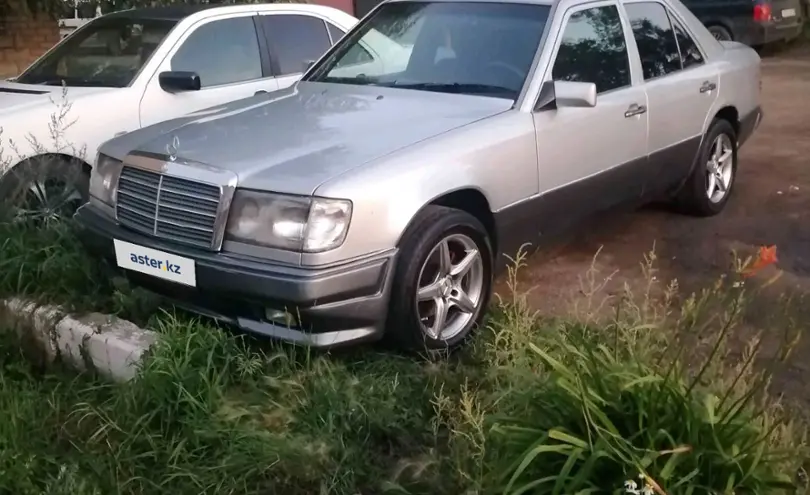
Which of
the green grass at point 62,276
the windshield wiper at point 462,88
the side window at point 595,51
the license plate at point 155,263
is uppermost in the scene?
the side window at point 595,51

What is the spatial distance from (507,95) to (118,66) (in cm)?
290

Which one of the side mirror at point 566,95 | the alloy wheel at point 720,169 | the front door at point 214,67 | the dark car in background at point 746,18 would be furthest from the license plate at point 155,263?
the dark car in background at point 746,18

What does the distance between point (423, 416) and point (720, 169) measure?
377 cm

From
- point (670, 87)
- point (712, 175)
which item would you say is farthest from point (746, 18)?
point (670, 87)

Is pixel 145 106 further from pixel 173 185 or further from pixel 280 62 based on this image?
pixel 173 185

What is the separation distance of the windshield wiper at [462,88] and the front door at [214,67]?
6.07 feet

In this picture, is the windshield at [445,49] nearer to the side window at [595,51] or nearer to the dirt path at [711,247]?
the side window at [595,51]

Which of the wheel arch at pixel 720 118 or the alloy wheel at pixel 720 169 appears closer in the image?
the wheel arch at pixel 720 118

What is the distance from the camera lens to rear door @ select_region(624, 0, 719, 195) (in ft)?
17.2

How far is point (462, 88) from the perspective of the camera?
176 inches

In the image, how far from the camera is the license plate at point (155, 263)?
357cm

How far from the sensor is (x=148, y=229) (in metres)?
3.79

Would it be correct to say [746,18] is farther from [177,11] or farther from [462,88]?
[462,88]

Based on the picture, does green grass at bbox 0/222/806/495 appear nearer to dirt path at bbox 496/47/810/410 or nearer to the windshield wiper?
dirt path at bbox 496/47/810/410
